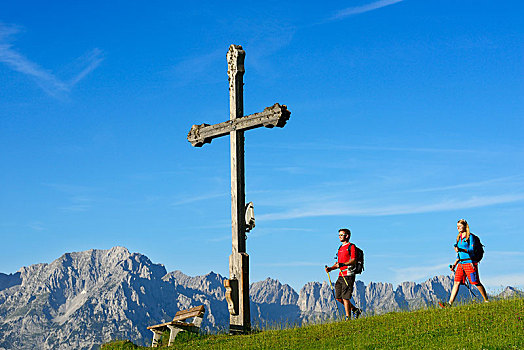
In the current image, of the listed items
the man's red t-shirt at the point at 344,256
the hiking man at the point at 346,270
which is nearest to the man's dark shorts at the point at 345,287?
the hiking man at the point at 346,270

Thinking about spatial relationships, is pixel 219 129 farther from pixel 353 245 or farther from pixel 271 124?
pixel 353 245

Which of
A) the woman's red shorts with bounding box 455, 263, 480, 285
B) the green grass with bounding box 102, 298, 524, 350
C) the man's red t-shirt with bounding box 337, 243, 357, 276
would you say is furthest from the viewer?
the man's red t-shirt with bounding box 337, 243, 357, 276

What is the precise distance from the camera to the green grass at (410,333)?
45.9 feet

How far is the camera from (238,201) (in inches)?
765

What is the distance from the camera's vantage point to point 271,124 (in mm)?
18953

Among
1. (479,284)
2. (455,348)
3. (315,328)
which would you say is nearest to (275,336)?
(315,328)

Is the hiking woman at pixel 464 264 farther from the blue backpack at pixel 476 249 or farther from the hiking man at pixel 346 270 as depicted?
the hiking man at pixel 346 270

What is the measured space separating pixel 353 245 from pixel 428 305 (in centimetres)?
336

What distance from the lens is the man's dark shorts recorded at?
1842 cm

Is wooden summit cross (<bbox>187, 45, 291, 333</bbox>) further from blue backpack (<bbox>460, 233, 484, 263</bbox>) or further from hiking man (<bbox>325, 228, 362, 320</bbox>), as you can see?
blue backpack (<bbox>460, 233, 484, 263</bbox>)

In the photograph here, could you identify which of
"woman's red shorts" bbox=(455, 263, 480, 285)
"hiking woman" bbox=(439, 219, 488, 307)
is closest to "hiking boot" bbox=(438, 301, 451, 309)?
"hiking woman" bbox=(439, 219, 488, 307)

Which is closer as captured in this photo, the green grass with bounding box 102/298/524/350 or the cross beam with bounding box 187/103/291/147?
the green grass with bounding box 102/298/524/350

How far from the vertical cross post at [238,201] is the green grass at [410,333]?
936 mm

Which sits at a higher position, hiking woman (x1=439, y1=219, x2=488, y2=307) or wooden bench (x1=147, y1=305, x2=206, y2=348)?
hiking woman (x1=439, y1=219, x2=488, y2=307)
